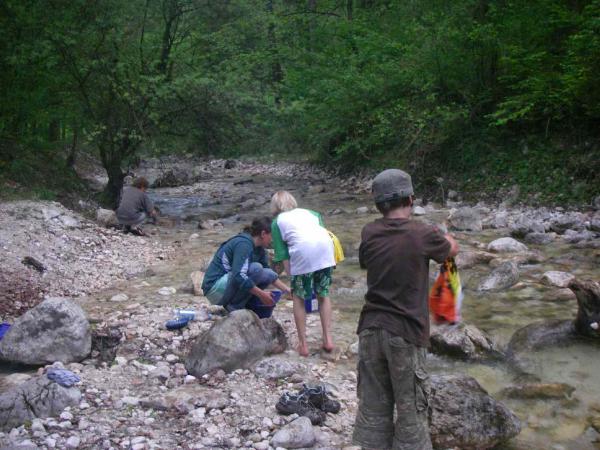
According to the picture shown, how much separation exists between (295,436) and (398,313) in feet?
4.07

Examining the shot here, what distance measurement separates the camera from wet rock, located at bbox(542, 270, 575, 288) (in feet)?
23.9

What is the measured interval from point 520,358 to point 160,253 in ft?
21.1

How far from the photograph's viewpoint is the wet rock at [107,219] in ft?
37.8

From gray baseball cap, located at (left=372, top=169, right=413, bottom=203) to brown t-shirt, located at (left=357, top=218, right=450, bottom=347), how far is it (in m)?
0.13

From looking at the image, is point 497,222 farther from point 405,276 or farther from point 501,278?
point 405,276

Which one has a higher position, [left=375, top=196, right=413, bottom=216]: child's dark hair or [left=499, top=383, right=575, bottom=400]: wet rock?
[left=375, top=196, right=413, bottom=216]: child's dark hair

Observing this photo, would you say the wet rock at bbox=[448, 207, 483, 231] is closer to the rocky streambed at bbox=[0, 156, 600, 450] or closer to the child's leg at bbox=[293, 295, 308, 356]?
the rocky streambed at bbox=[0, 156, 600, 450]

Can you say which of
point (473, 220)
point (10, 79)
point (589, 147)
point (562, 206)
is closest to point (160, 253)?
point (10, 79)

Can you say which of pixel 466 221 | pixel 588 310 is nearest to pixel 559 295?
pixel 588 310

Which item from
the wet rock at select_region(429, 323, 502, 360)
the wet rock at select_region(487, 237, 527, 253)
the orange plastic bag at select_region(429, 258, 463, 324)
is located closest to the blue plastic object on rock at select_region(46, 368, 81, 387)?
the orange plastic bag at select_region(429, 258, 463, 324)

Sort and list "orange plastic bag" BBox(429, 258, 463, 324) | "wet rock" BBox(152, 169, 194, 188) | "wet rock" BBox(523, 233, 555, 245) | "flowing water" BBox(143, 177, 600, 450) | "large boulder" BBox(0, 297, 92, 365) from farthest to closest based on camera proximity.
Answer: "wet rock" BBox(152, 169, 194, 188) → "wet rock" BBox(523, 233, 555, 245) → "large boulder" BBox(0, 297, 92, 365) → "flowing water" BBox(143, 177, 600, 450) → "orange plastic bag" BBox(429, 258, 463, 324)

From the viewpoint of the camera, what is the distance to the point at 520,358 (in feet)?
17.7

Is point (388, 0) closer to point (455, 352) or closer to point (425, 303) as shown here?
point (455, 352)

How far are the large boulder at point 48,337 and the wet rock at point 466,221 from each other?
7.49 meters
